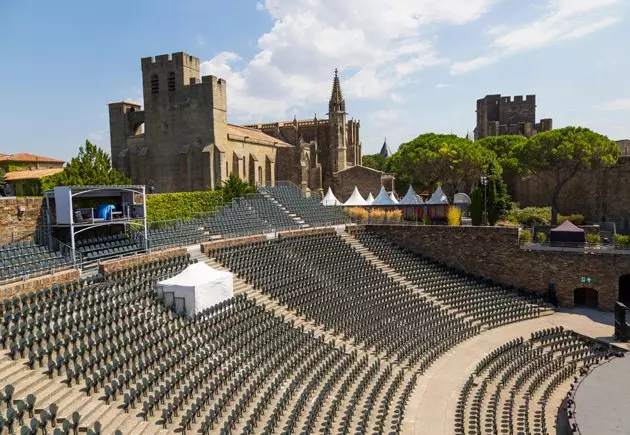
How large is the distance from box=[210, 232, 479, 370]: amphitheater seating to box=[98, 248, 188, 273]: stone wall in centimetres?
180

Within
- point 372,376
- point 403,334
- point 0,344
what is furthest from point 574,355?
point 0,344

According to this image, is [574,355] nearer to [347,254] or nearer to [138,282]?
[347,254]

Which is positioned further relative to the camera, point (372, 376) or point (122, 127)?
point (122, 127)

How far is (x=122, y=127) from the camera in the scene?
4172 cm

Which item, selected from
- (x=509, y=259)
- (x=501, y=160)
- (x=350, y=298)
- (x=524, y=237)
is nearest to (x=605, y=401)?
(x=350, y=298)

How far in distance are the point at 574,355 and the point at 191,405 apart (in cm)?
1510

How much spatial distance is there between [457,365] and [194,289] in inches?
383

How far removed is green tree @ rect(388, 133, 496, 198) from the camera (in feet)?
126

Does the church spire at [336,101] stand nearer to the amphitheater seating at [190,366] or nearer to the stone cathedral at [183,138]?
the stone cathedral at [183,138]

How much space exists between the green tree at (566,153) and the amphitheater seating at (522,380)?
61.3ft

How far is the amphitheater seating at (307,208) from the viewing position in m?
30.9

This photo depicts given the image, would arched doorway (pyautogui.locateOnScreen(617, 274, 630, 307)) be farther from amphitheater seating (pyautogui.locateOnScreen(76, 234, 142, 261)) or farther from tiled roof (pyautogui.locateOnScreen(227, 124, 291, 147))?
tiled roof (pyautogui.locateOnScreen(227, 124, 291, 147))

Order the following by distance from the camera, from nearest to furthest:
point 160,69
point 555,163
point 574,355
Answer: point 574,355, point 555,163, point 160,69

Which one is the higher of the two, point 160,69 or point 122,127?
point 160,69
